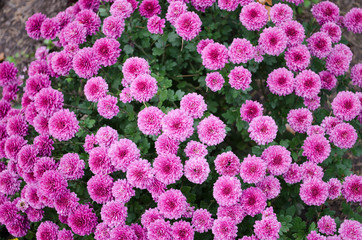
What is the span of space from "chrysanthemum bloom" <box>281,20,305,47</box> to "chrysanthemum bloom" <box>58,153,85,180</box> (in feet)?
5.76

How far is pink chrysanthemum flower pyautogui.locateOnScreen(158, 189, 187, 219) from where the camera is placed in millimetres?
2033

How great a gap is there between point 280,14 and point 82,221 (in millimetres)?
2079

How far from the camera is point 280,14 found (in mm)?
2523

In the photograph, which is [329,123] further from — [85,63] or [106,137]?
[85,63]

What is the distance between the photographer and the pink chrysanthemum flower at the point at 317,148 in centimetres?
223

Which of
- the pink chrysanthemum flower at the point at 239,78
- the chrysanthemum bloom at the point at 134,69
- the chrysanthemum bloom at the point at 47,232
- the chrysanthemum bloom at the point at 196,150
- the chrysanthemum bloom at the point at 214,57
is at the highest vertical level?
the chrysanthemum bloom at the point at 214,57

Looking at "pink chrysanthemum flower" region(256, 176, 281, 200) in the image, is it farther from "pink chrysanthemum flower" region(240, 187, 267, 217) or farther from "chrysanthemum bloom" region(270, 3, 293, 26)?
"chrysanthemum bloom" region(270, 3, 293, 26)

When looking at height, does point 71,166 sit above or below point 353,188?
above

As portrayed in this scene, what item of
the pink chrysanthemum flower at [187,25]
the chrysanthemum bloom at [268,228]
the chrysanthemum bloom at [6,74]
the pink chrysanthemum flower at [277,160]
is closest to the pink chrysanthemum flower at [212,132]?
the pink chrysanthemum flower at [277,160]

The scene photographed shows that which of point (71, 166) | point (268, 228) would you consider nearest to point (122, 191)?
point (71, 166)

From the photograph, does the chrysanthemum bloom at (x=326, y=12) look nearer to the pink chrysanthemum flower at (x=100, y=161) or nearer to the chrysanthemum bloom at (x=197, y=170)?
the chrysanthemum bloom at (x=197, y=170)

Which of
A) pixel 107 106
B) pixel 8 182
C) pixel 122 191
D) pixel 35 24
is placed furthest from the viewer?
pixel 35 24

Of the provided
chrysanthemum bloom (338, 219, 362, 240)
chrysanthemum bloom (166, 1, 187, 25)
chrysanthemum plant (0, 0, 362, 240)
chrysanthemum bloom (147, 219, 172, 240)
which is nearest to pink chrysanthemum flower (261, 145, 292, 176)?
chrysanthemum plant (0, 0, 362, 240)

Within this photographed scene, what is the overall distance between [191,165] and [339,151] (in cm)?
112
